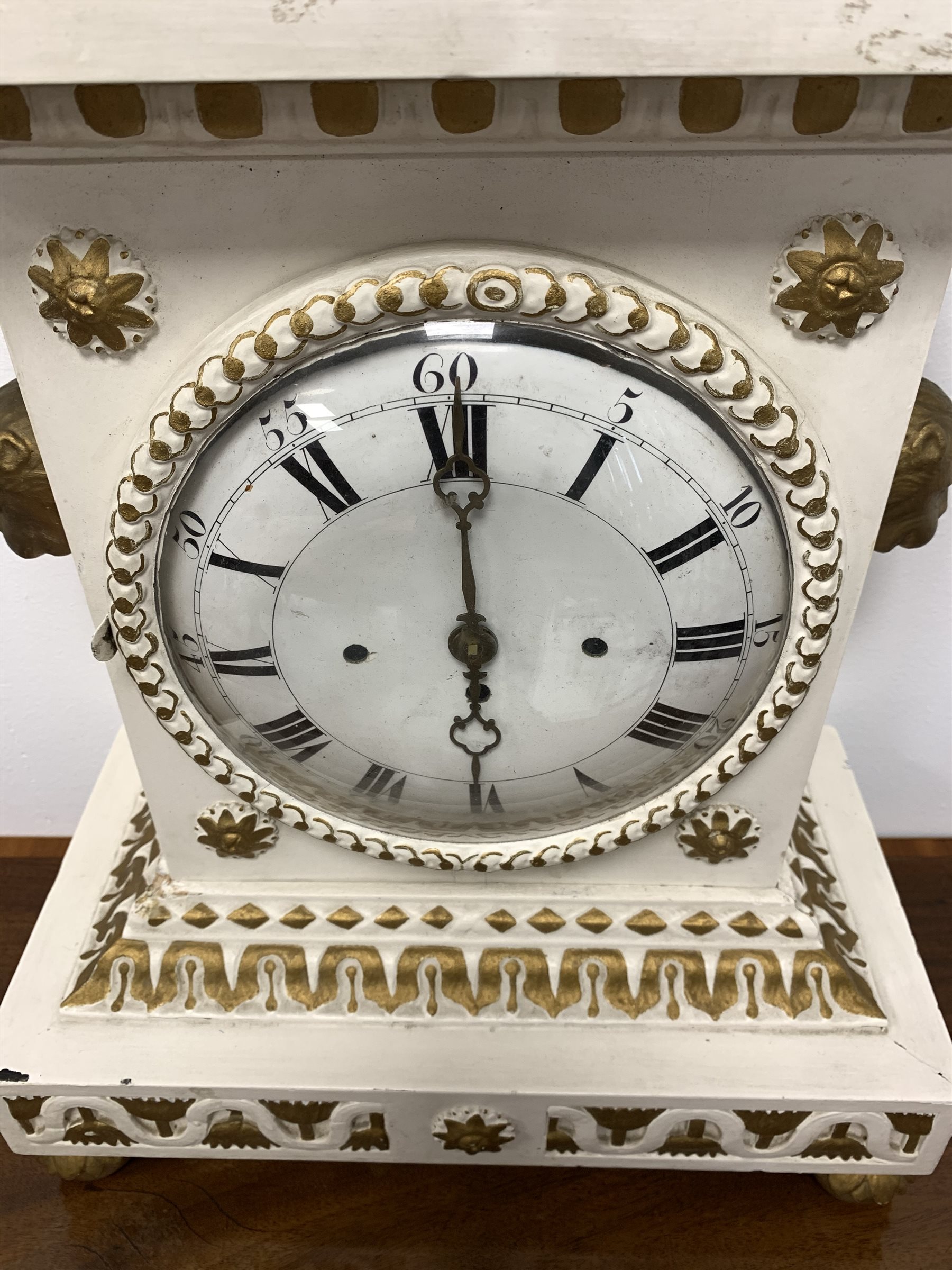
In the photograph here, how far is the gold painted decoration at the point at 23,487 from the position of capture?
671mm

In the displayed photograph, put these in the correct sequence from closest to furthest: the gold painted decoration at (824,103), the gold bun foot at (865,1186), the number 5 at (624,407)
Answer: the gold painted decoration at (824,103) < the number 5 at (624,407) < the gold bun foot at (865,1186)

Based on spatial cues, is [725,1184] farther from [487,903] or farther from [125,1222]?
[125,1222]

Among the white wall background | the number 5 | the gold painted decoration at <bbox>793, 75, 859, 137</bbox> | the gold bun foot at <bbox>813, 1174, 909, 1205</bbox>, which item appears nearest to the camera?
the gold painted decoration at <bbox>793, 75, 859, 137</bbox>

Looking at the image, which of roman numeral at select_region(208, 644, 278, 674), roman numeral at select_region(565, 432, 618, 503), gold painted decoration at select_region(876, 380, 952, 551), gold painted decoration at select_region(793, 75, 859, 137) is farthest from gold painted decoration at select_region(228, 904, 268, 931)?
gold painted decoration at select_region(793, 75, 859, 137)

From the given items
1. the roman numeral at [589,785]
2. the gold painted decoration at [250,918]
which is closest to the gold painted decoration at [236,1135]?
the gold painted decoration at [250,918]

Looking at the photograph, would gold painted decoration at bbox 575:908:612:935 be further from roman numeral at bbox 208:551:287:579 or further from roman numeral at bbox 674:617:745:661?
roman numeral at bbox 208:551:287:579

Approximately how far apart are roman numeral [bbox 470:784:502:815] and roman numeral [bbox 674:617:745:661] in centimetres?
17

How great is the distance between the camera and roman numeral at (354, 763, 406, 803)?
0.74 m

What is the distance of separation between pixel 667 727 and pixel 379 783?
0.68ft

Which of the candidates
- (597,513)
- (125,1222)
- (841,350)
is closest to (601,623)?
(597,513)

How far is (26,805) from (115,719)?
206 mm

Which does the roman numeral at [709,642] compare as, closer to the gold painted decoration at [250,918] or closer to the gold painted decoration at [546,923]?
the gold painted decoration at [546,923]

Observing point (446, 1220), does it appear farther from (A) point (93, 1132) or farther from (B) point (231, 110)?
(B) point (231, 110)

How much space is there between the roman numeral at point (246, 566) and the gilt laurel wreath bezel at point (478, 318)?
4 centimetres
